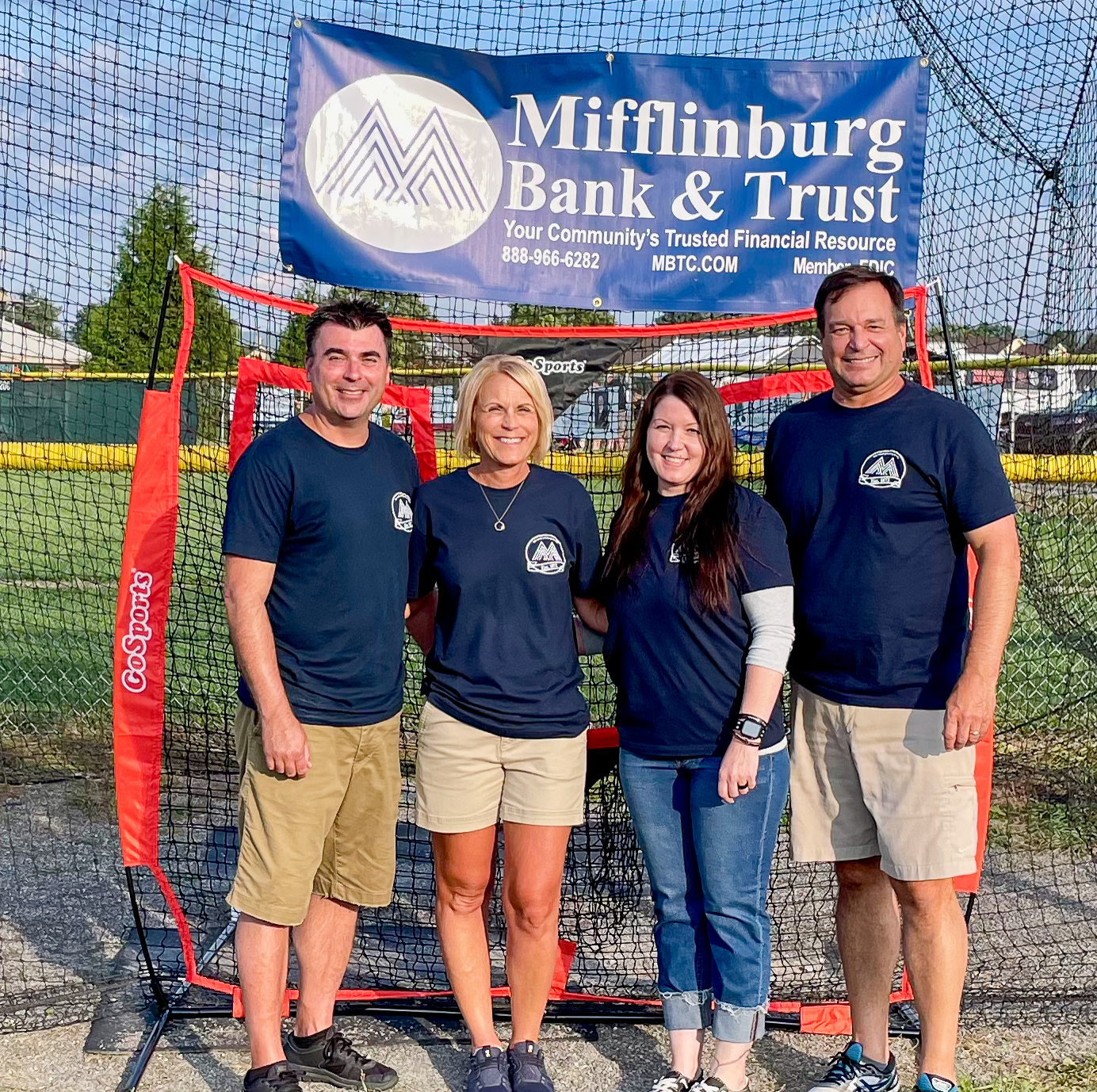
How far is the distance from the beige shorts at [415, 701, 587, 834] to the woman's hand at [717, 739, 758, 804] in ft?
1.38

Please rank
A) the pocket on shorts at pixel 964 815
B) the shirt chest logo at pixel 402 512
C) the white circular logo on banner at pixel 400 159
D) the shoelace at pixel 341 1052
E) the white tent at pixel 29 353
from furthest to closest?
the white tent at pixel 29 353, the white circular logo on banner at pixel 400 159, the shoelace at pixel 341 1052, the shirt chest logo at pixel 402 512, the pocket on shorts at pixel 964 815

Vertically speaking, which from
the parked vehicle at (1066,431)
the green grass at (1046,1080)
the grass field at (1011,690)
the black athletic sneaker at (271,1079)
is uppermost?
the parked vehicle at (1066,431)

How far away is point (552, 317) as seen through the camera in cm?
572

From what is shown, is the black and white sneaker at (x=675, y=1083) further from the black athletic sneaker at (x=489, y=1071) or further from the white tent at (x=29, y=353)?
the white tent at (x=29, y=353)

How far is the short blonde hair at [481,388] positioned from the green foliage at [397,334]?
149 centimetres

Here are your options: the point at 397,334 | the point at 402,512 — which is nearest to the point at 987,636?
the point at 402,512

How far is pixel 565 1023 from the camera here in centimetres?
356

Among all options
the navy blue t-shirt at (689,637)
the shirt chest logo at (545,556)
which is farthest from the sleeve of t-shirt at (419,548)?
the navy blue t-shirt at (689,637)

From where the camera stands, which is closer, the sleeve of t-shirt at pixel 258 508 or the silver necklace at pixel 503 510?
the sleeve of t-shirt at pixel 258 508

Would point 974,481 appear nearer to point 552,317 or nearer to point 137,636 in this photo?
point 137,636

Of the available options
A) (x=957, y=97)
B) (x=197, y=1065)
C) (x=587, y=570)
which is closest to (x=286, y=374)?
(x=587, y=570)

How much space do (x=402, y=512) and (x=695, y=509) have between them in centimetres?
77

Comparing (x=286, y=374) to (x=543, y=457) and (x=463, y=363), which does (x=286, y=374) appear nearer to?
(x=543, y=457)

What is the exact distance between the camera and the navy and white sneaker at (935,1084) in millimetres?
2945
